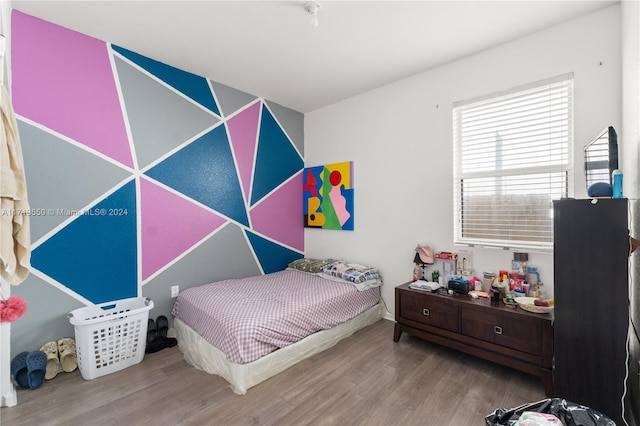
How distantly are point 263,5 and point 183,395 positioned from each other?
2.80 m

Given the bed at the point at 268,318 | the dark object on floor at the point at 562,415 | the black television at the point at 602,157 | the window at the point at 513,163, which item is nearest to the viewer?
the dark object on floor at the point at 562,415

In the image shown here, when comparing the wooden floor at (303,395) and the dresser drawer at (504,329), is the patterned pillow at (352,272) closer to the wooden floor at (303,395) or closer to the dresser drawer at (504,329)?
the wooden floor at (303,395)

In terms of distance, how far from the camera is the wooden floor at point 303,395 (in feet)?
5.69

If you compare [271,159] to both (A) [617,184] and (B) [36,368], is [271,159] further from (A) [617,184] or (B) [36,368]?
(A) [617,184]

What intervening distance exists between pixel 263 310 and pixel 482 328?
1745mm

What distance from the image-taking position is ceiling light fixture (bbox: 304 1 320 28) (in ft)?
6.52

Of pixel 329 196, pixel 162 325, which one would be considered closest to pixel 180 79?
pixel 329 196

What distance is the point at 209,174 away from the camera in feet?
10.5

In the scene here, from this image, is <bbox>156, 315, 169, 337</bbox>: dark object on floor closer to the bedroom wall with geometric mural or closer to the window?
the bedroom wall with geometric mural

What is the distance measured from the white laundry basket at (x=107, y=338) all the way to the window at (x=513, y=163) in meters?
3.01

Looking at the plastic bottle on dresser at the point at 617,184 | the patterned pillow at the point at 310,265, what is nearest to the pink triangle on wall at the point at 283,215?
the patterned pillow at the point at 310,265

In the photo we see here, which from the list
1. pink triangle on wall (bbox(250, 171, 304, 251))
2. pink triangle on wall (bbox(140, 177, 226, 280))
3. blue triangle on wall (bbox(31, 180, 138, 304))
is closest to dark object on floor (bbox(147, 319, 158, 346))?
blue triangle on wall (bbox(31, 180, 138, 304))

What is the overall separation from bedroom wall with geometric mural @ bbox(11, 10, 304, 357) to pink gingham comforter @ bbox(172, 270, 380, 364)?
46 cm

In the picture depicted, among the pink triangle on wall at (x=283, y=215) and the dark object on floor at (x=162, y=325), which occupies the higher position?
the pink triangle on wall at (x=283, y=215)
